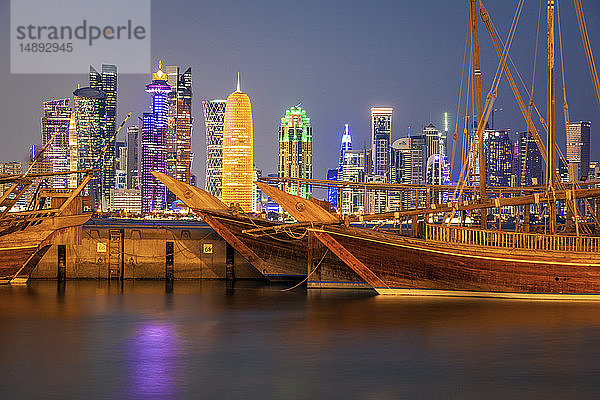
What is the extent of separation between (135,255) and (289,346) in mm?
16325

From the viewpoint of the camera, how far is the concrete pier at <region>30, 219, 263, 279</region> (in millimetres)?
40688

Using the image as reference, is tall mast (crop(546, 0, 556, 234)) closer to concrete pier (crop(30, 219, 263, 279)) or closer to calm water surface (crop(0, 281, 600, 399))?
calm water surface (crop(0, 281, 600, 399))

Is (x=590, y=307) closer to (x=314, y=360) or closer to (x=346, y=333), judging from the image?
(x=346, y=333)

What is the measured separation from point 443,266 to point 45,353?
1427 cm

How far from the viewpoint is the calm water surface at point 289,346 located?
2125cm

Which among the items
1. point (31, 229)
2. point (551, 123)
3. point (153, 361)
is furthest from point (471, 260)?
point (31, 229)

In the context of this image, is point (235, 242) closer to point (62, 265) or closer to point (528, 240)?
point (62, 265)

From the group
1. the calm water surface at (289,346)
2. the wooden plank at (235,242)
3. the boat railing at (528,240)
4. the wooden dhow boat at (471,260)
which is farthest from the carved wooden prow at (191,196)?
the boat railing at (528,240)

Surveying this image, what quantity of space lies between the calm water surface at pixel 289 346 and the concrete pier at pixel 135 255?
3003mm

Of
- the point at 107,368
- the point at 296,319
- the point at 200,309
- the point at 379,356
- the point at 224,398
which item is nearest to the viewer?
the point at 224,398

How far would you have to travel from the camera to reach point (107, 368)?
23203 mm

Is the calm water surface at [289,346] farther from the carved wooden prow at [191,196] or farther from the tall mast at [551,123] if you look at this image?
the tall mast at [551,123]

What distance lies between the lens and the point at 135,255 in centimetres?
4122

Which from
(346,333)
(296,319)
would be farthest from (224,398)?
(296,319)
